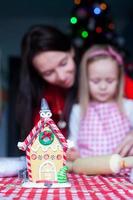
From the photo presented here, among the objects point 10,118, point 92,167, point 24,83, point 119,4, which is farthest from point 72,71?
point 10,118

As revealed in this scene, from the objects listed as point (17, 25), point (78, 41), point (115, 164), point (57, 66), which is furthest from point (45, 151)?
point (17, 25)

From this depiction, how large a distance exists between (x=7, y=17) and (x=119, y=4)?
1.00 metres

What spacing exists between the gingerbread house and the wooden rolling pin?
224 mm

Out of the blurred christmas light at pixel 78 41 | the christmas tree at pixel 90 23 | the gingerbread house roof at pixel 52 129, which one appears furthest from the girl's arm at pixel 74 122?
the gingerbread house roof at pixel 52 129

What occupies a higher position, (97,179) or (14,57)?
(14,57)

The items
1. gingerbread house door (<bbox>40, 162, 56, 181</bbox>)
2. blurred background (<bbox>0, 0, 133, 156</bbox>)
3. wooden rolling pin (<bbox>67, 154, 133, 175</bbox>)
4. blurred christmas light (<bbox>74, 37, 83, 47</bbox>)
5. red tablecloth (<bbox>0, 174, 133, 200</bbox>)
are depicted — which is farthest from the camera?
blurred background (<bbox>0, 0, 133, 156</bbox>)

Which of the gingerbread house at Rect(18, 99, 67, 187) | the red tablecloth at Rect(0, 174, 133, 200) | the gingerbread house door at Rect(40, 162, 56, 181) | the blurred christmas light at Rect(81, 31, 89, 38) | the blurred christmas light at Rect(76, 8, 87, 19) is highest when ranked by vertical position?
the blurred christmas light at Rect(76, 8, 87, 19)

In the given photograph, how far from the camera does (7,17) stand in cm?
388

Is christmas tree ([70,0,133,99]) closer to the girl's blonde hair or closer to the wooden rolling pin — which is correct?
the girl's blonde hair

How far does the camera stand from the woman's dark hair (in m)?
1.72

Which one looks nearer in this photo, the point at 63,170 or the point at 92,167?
the point at 63,170

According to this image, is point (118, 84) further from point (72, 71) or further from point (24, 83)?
point (24, 83)

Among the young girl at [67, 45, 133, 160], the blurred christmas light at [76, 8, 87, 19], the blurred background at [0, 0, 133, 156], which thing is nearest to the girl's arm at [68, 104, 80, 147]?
the young girl at [67, 45, 133, 160]

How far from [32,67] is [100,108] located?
12.7 inches
